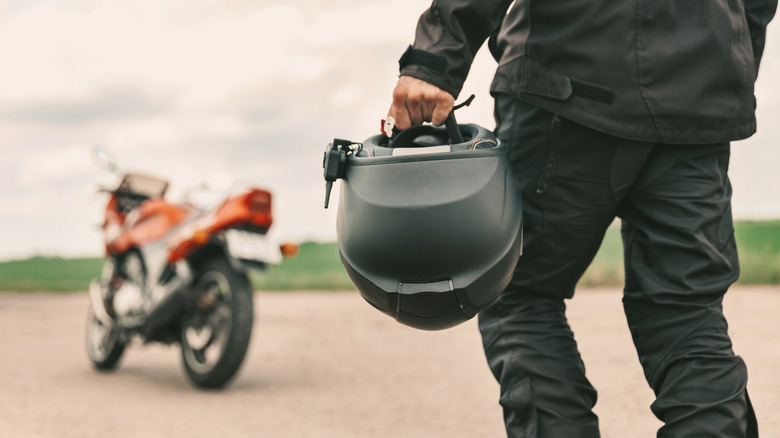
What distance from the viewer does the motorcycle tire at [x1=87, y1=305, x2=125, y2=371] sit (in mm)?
5429

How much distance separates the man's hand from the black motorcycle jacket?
0.02m

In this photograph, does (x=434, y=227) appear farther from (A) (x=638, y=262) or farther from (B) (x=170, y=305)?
(B) (x=170, y=305)

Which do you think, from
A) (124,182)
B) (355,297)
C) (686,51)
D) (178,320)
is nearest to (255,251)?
(178,320)

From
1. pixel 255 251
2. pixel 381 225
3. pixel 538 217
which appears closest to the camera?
pixel 381 225

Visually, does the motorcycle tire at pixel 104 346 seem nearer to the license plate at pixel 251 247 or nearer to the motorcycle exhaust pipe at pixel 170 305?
the motorcycle exhaust pipe at pixel 170 305

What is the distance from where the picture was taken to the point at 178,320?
4836 mm

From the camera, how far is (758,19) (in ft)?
6.89

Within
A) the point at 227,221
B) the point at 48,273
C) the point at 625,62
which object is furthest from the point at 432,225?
the point at 48,273

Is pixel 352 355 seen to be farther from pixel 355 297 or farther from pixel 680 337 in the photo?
pixel 355 297

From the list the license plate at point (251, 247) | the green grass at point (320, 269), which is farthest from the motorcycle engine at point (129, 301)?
the green grass at point (320, 269)

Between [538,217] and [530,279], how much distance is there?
16 centimetres

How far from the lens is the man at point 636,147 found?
187 centimetres

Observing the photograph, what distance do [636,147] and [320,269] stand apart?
41.8 ft

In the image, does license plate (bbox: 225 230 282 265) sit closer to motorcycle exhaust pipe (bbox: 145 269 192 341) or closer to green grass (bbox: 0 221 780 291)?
motorcycle exhaust pipe (bbox: 145 269 192 341)
